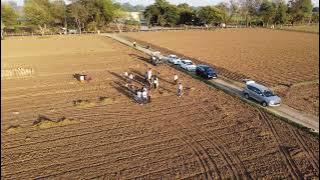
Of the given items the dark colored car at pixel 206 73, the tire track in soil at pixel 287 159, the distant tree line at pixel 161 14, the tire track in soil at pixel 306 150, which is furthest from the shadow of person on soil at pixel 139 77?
the distant tree line at pixel 161 14

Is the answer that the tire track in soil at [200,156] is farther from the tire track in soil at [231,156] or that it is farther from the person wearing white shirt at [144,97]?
the person wearing white shirt at [144,97]

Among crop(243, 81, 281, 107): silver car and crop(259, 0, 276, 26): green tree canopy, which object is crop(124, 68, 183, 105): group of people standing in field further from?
crop(259, 0, 276, 26): green tree canopy

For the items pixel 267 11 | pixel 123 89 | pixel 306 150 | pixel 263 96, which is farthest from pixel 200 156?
pixel 267 11

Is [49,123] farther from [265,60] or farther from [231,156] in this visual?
[265,60]

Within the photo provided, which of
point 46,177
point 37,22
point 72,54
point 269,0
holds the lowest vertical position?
point 46,177

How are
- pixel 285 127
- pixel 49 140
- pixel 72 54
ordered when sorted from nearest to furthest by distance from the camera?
pixel 49 140
pixel 285 127
pixel 72 54

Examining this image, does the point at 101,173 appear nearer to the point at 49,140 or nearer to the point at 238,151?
the point at 49,140

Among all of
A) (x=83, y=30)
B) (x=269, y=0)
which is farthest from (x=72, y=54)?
(x=269, y=0)
